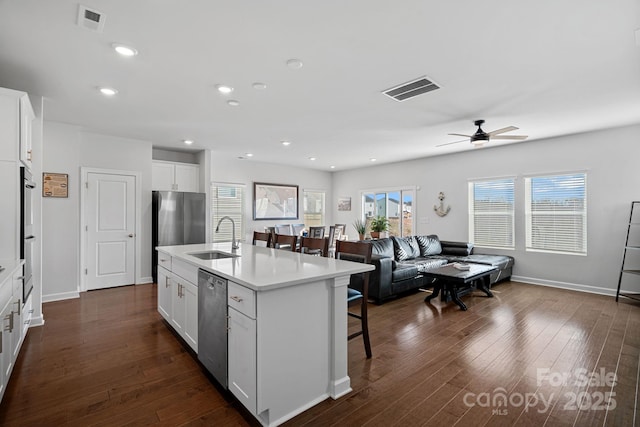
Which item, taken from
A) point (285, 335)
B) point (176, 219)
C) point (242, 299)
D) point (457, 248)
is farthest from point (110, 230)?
point (457, 248)

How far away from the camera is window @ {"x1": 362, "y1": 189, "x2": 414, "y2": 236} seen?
25.4 feet

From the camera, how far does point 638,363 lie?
262cm

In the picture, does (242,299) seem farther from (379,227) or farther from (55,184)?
(379,227)

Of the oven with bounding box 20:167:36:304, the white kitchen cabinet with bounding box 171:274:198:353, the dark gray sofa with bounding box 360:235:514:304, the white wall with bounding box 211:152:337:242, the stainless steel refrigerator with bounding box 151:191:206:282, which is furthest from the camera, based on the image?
Answer: the white wall with bounding box 211:152:337:242

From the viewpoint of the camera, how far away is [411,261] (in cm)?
545

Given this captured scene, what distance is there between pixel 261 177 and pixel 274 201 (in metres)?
0.73

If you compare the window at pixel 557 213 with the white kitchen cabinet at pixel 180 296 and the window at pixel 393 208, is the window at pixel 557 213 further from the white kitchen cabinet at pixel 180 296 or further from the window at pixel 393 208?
the white kitchen cabinet at pixel 180 296

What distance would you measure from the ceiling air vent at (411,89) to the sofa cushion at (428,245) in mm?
3492

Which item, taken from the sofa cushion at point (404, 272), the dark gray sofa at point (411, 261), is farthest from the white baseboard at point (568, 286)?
the sofa cushion at point (404, 272)

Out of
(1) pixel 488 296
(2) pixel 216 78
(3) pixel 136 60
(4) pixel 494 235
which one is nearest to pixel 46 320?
(3) pixel 136 60

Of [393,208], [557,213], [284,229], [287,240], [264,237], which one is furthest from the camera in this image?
[393,208]

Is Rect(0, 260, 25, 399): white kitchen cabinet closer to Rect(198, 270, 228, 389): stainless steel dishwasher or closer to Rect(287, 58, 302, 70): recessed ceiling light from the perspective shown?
Rect(198, 270, 228, 389): stainless steel dishwasher

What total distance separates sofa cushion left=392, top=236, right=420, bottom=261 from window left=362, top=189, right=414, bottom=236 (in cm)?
174

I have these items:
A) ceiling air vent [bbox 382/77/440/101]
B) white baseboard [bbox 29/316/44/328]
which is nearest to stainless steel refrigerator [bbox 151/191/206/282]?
white baseboard [bbox 29/316/44/328]
